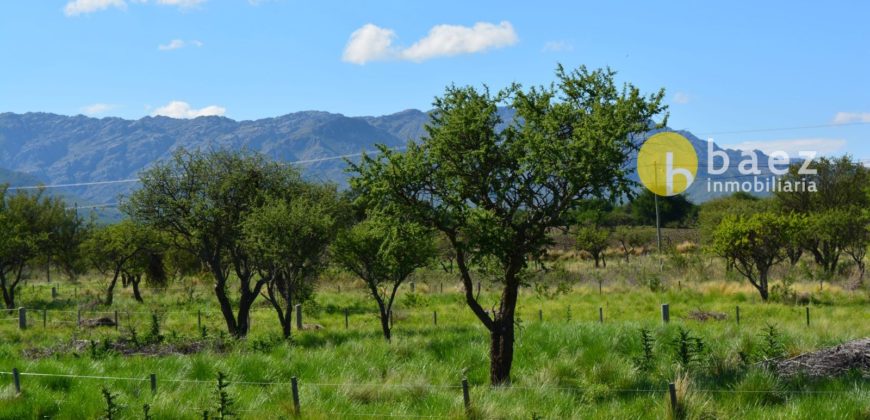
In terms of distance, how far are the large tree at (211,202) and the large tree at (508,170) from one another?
1299 cm

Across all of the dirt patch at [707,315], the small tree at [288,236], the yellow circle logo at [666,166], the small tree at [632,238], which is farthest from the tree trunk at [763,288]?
the small tree at [632,238]

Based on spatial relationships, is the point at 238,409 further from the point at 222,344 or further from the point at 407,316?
the point at 407,316

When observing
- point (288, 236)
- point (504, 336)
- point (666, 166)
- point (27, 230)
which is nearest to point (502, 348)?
point (504, 336)

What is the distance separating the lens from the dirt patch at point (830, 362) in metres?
13.9

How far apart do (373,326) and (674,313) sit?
12.4 meters

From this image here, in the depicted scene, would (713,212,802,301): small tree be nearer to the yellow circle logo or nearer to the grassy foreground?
the grassy foreground

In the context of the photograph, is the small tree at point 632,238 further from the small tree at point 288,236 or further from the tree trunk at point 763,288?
the small tree at point 288,236

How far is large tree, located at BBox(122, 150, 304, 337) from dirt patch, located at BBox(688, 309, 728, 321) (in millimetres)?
16474

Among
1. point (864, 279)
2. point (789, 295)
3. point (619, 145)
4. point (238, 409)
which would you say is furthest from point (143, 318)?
point (864, 279)

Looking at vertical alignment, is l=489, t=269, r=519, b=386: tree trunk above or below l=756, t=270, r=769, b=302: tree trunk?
above

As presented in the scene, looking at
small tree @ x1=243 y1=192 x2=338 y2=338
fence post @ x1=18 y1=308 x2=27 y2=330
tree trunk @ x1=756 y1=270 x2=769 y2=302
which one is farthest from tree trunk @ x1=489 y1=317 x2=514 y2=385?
fence post @ x1=18 y1=308 x2=27 y2=330

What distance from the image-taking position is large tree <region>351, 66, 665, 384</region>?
13547mm

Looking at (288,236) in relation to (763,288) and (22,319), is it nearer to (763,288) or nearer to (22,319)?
(22,319)

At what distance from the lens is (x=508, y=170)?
1450 cm
